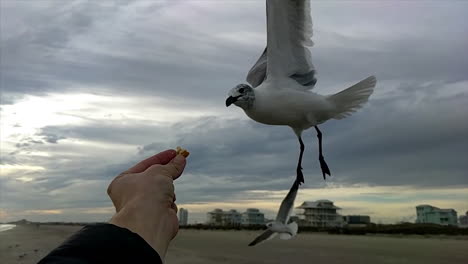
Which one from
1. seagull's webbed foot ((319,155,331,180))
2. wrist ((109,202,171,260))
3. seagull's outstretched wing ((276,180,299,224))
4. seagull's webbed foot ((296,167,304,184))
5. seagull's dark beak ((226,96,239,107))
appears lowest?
wrist ((109,202,171,260))

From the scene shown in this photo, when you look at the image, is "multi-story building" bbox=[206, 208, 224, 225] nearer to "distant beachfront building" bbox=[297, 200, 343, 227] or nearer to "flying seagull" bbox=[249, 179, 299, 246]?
"distant beachfront building" bbox=[297, 200, 343, 227]

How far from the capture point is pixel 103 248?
0.99m

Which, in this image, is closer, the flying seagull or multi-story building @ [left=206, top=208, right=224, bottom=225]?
the flying seagull

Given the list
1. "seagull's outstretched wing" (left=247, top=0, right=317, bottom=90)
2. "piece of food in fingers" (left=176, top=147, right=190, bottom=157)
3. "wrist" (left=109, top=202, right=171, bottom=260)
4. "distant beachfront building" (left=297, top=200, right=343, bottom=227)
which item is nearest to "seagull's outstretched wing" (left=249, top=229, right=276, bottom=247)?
"seagull's outstretched wing" (left=247, top=0, right=317, bottom=90)

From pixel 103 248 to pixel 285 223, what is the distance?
228 cm

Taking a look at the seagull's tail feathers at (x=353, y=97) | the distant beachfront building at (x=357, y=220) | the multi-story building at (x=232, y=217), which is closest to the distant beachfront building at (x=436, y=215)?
the distant beachfront building at (x=357, y=220)

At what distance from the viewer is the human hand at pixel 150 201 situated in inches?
46.9

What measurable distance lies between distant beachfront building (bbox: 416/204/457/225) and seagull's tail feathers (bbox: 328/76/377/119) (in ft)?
269

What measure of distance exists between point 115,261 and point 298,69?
333cm

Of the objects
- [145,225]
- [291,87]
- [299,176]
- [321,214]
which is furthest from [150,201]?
[321,214]

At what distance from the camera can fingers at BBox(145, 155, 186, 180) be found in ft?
4.47

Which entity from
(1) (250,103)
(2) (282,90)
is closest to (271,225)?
(1) (250,103)

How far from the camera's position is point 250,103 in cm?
329

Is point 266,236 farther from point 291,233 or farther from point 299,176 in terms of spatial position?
point 299,176
